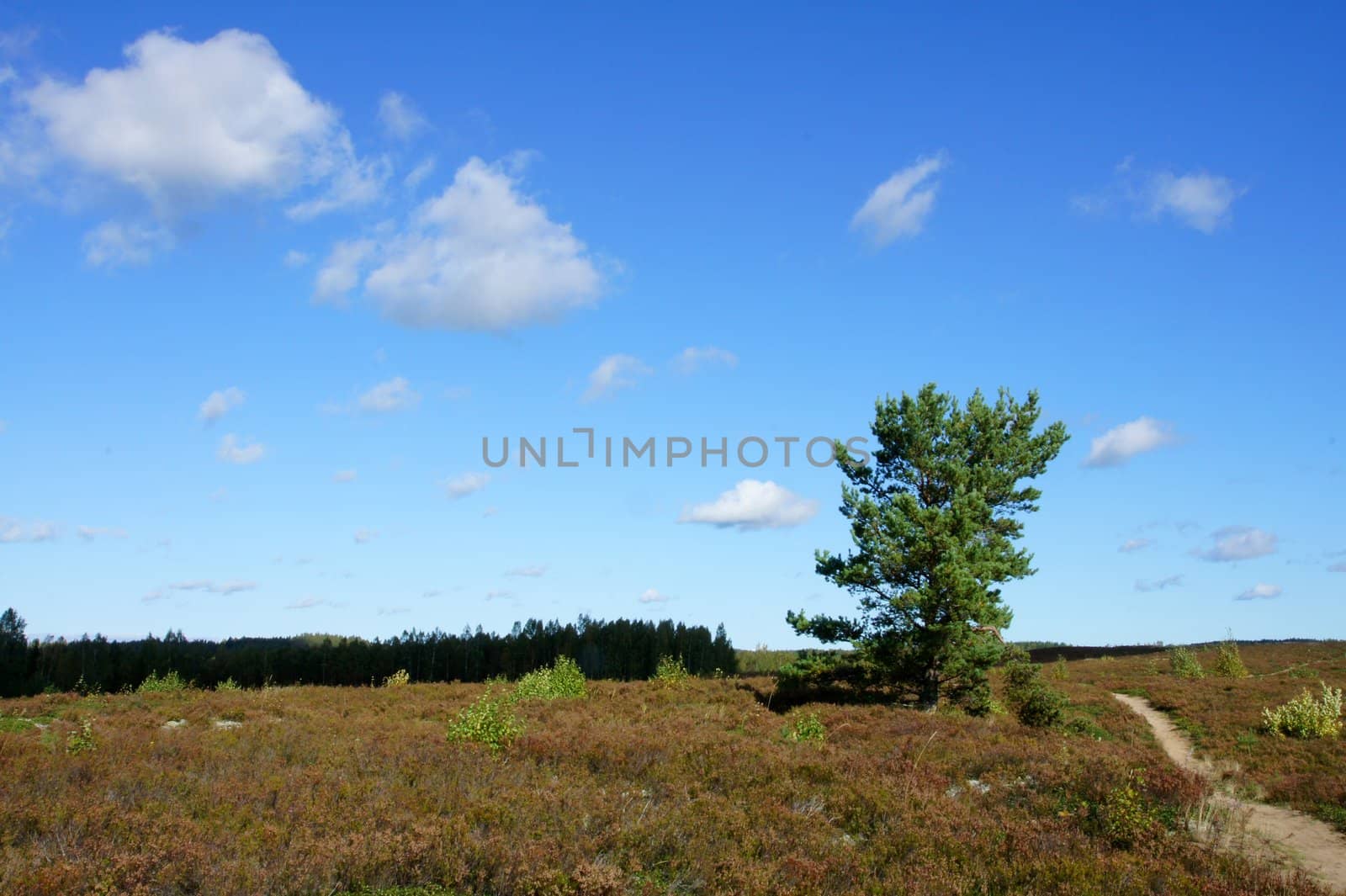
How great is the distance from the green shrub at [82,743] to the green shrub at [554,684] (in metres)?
13.7

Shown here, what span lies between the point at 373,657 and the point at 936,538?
199ft

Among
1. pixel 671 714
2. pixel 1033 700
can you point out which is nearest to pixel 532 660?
pixel 671 714

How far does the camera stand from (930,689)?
1030 inches

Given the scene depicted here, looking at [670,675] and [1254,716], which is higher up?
[670,675]

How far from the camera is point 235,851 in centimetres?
982

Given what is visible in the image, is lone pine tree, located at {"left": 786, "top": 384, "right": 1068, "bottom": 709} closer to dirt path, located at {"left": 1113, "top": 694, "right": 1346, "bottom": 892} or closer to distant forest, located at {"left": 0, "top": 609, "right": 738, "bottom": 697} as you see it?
dirt path, located at {"left": 1113, "top": 694, "right": 1346, "bottom": 892}

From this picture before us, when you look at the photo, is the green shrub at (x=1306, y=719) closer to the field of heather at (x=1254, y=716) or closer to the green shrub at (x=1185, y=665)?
the field of heather at (x=1254, y=716)

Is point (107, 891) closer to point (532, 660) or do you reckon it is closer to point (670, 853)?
point (670, 853)

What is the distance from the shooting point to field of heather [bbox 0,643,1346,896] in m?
9.61

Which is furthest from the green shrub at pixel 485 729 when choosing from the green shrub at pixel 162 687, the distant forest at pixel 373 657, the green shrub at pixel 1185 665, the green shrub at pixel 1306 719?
the distant forest at pixel 373 657

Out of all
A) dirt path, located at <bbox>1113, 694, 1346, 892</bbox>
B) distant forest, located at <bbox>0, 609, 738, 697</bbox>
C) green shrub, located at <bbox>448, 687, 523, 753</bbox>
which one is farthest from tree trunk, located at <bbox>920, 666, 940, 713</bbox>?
distant forest, located at <bbox>0, 609, 738, 697</bbox>

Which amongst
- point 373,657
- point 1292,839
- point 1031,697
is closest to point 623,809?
point 1292,839

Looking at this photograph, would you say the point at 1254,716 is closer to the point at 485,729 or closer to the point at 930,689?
the point at 930,689

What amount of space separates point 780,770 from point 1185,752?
15.6 m
